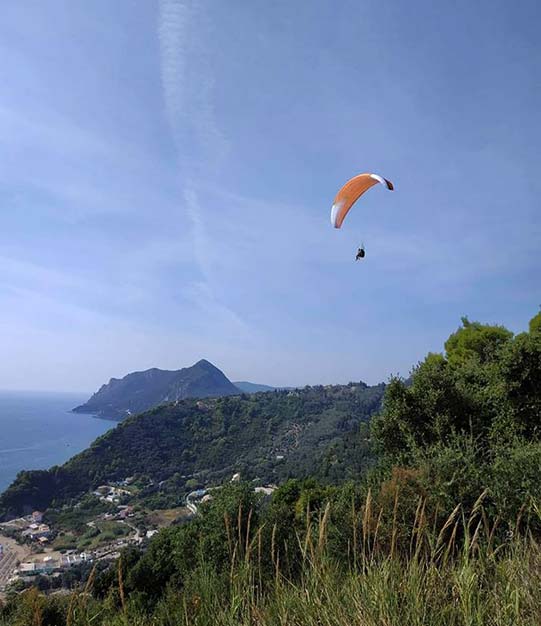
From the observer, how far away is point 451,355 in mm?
21391

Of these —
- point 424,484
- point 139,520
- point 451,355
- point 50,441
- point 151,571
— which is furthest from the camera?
point 50,441

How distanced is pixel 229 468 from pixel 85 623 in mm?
81248

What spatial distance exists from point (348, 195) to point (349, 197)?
0.36 ft

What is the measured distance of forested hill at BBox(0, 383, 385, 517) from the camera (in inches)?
2320

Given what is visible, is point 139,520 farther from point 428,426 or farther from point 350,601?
point 350,601

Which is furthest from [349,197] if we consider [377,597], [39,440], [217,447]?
[39,440]

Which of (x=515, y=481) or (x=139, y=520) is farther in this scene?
(x=139, y=520)

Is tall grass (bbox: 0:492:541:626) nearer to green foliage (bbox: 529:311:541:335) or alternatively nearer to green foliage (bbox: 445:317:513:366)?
green foliage (bbox: 445:317:513:366)

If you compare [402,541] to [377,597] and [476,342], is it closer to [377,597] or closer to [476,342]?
[377,597]

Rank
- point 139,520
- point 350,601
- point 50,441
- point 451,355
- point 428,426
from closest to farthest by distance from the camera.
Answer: point 350,601, point 428,426, point 451,355, point 139,520, point 50,441

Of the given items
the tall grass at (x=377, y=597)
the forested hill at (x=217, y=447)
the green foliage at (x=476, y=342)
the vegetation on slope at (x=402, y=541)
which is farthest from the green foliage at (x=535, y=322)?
the forested hill at (x=217, y=447)

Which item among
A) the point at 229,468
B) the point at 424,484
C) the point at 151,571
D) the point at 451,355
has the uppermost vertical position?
the point at 451,355

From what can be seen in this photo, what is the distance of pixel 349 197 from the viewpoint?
11.5m

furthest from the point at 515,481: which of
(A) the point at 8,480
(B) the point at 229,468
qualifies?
(A) the point at 8,480
